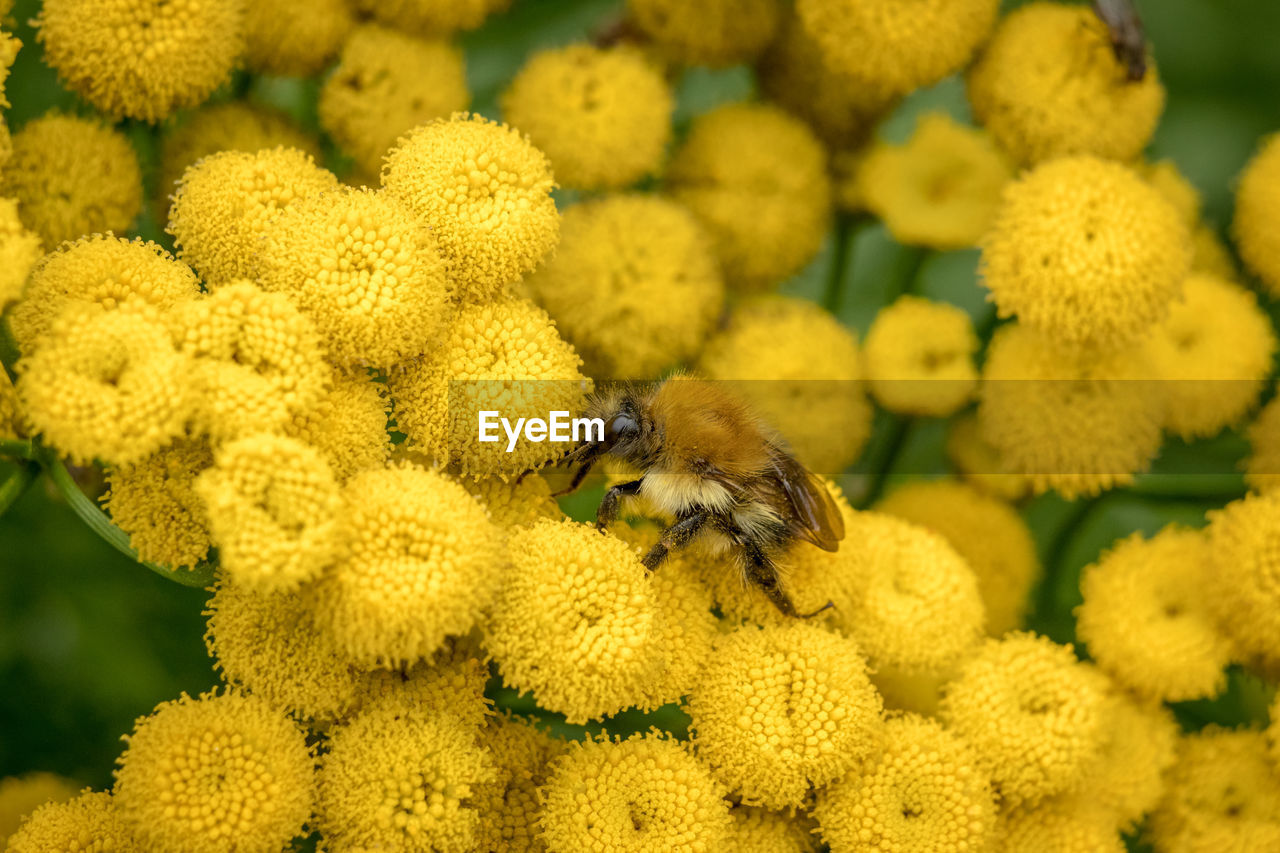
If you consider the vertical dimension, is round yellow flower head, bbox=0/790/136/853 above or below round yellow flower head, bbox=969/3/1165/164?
below

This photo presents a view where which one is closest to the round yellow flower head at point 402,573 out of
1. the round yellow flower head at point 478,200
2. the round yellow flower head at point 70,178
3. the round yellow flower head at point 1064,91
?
the round yellow flower head at point 478,200

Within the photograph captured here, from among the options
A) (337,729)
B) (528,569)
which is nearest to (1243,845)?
(528,569)

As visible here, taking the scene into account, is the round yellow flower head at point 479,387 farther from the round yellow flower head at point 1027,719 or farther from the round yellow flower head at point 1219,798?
the round yellow flower head at point 1219,798

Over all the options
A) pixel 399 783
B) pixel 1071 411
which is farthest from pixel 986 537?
pixel 399 783

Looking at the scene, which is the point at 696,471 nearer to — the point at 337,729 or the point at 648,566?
the point at 648,566

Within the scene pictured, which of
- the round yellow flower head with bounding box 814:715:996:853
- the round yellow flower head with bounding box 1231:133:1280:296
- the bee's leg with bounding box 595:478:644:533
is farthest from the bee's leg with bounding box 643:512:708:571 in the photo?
the round yellow flower head with bounding box 1231:133:1280:296

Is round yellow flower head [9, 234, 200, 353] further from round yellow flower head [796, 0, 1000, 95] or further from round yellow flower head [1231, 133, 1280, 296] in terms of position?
round yellow flower head [1231, 133, 1280, 296]
